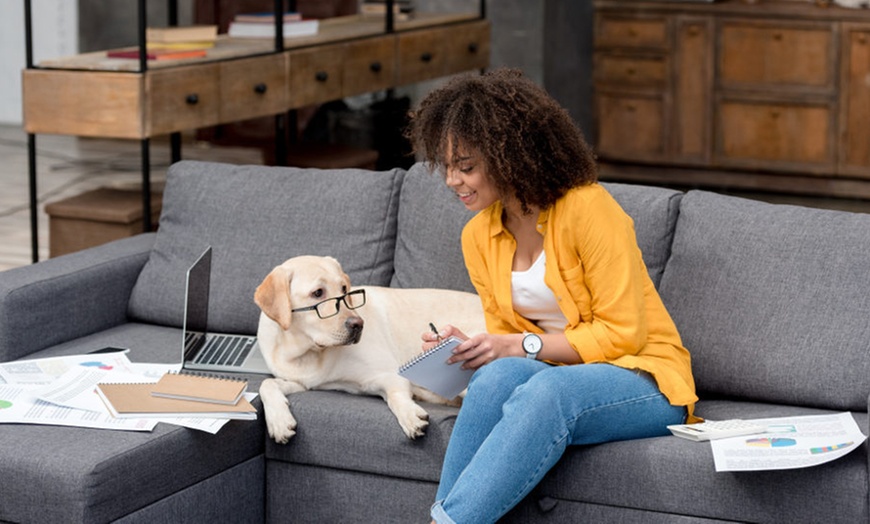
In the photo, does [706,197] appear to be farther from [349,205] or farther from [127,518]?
[127,518]

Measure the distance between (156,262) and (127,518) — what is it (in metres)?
1.17

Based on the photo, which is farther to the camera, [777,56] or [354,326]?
[777,56]

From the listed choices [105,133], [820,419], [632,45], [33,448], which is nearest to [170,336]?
[33,448]

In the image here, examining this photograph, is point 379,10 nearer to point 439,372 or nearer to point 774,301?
point 774,301

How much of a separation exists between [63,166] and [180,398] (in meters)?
5.54

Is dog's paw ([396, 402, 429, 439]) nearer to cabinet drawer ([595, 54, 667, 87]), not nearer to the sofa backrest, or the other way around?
the sofa backrest

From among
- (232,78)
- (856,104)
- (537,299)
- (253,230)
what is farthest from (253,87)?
(856,104)

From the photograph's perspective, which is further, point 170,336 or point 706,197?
point 170,336

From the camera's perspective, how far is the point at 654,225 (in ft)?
10.3

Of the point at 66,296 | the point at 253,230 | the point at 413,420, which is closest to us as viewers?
the point at 413,420

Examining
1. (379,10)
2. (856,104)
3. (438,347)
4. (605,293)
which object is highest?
(379,10)

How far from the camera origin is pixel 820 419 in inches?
106

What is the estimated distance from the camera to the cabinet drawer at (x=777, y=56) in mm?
7066

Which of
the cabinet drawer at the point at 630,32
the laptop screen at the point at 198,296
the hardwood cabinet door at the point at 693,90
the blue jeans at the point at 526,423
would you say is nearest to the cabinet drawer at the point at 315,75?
the laptop screen at the point at 198,296
